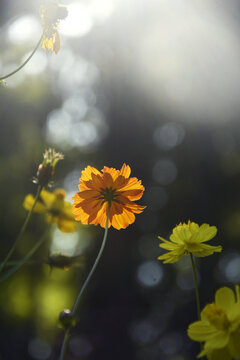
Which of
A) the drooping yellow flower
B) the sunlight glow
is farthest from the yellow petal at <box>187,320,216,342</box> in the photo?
the sunlight glow

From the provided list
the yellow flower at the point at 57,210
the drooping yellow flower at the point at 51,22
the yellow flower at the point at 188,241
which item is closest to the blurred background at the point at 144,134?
the yellow flower at the point at 57,210

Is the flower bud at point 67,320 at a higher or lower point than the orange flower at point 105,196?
lower

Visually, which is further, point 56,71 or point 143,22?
point 143,22

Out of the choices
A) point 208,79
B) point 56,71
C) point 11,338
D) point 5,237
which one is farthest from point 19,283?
point 208,79

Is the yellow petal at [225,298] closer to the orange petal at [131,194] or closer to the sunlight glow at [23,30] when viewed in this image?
the orange petal at [131,194]

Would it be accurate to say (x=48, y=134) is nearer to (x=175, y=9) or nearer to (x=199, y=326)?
(x=175, y=9)

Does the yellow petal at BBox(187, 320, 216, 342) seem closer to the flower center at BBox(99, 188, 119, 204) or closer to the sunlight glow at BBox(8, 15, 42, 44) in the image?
the flower center at BBox(99, 188, 119, 204)

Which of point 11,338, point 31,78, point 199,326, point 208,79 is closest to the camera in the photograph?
point 199,326
